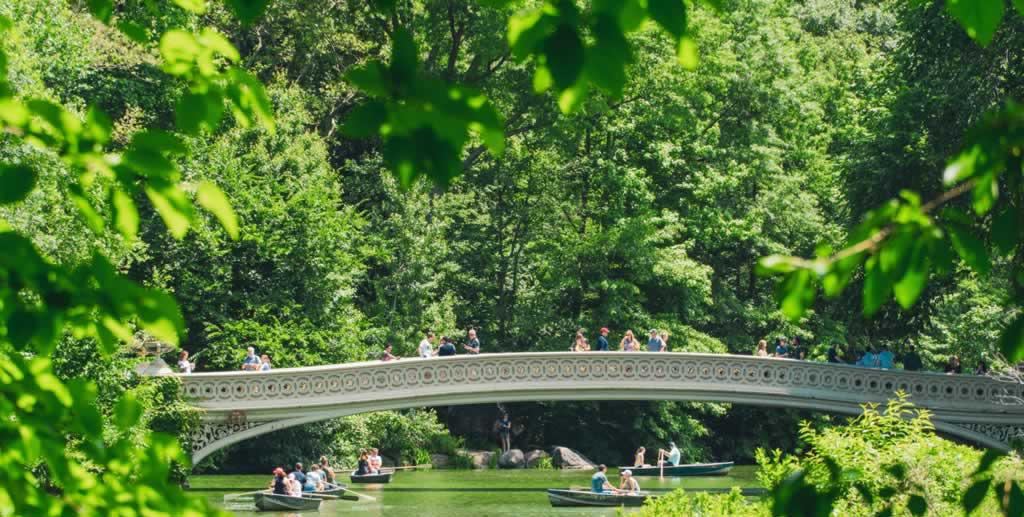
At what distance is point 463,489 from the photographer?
30781 millimetres

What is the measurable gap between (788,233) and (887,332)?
24.9 ft

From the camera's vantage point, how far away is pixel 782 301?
305 cm

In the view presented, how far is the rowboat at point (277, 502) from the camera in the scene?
26.8m

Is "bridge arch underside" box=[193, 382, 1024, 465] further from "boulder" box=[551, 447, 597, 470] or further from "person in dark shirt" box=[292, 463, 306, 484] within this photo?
"boulder" box=[551, 447, 597, 470]

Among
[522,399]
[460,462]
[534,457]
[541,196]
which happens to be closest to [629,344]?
[522,399]

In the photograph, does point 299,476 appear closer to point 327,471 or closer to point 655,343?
point 327,471

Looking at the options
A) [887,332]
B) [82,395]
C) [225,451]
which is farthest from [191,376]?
[82,395]

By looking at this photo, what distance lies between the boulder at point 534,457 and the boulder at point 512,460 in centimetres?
12

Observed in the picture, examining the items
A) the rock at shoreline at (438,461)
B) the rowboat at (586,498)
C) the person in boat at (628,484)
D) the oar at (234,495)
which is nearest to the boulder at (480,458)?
the rock at shoreline at (438,461)

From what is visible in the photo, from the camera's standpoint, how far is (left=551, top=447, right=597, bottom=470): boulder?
37.1 metres

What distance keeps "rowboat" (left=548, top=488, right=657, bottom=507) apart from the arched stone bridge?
234 centimetres

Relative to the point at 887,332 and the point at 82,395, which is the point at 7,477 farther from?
the point at 887,332

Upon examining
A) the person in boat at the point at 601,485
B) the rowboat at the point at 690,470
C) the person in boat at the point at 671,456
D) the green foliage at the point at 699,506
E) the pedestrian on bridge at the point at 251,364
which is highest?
the pedestrian on bridge at the point at 251,364

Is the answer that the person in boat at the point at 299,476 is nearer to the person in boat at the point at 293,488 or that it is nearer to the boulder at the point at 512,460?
the person in boat at the point at 293,488
